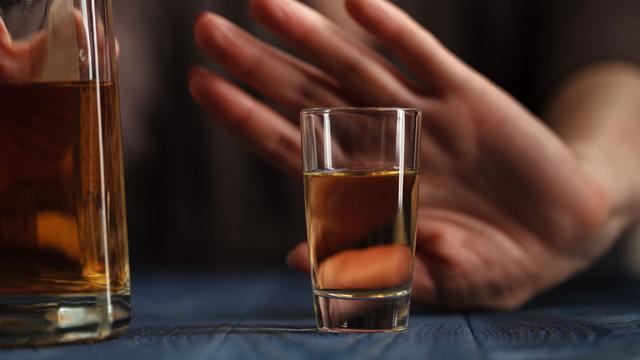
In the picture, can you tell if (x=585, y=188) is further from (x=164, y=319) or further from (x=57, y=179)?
(x=57, y=179)

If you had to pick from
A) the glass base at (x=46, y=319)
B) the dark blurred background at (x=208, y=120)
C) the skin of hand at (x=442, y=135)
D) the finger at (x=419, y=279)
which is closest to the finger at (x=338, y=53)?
the skin of hand at (x=442, y=135)

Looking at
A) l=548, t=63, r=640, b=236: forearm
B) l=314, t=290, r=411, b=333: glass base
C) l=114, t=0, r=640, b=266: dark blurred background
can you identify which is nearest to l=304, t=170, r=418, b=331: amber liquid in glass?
l=314, t=290, r=411, b=333: glass base

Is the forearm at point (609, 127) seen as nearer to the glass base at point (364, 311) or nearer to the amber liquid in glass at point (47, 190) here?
the glass base at point (364, 311)

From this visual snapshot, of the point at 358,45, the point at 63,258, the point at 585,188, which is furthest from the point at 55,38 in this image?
the point at 585,188

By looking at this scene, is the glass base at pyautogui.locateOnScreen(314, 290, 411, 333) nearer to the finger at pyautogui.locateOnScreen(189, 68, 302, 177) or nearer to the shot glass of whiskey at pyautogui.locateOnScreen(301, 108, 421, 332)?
the shot glass of whiskey at pyautogui.locateOnScreen(301, 108, 421, 332)

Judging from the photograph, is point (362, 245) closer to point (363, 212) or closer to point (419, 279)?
point (363, 212)
